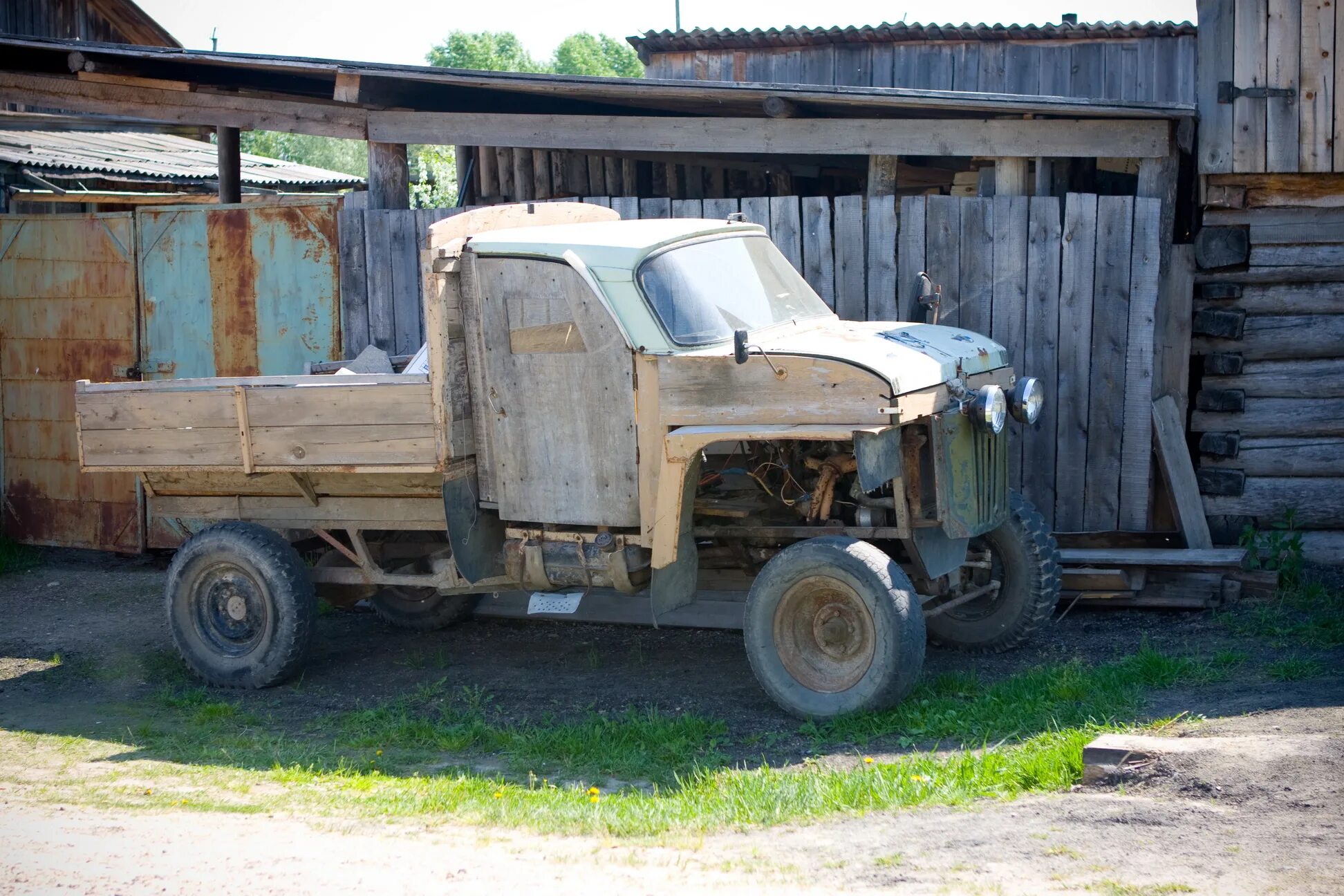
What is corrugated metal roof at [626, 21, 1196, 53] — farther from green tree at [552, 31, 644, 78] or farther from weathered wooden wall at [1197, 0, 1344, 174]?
green tree at [552, 31, 644, 78]

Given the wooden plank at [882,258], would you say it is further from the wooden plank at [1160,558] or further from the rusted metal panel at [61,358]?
the rusted metal panel at [61,358]

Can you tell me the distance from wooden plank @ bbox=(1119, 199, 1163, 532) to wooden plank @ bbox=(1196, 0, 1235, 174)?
54 centimetres

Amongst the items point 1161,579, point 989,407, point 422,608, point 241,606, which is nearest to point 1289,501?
point 1161,579

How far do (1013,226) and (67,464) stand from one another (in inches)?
298

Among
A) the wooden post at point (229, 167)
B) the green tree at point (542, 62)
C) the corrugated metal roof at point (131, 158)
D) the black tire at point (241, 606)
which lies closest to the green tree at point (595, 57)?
the green tree at point (542, 62)

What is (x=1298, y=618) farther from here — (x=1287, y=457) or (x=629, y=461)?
(x=629, y=461)

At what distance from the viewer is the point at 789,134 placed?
888cm

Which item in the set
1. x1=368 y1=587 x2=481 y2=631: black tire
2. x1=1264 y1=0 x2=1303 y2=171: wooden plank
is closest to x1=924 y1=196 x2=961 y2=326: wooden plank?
x1=1264 y1=0 x2=1303 y2=171: wooden plank

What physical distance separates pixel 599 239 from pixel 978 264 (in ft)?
9.27

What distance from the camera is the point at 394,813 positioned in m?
5.29

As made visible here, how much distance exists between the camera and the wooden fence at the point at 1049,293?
8.23 m

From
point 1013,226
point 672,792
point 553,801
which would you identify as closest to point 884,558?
point 672,792

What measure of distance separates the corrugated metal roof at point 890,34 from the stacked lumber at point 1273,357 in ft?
25.2

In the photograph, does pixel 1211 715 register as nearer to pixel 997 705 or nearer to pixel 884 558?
pixel 997 705
